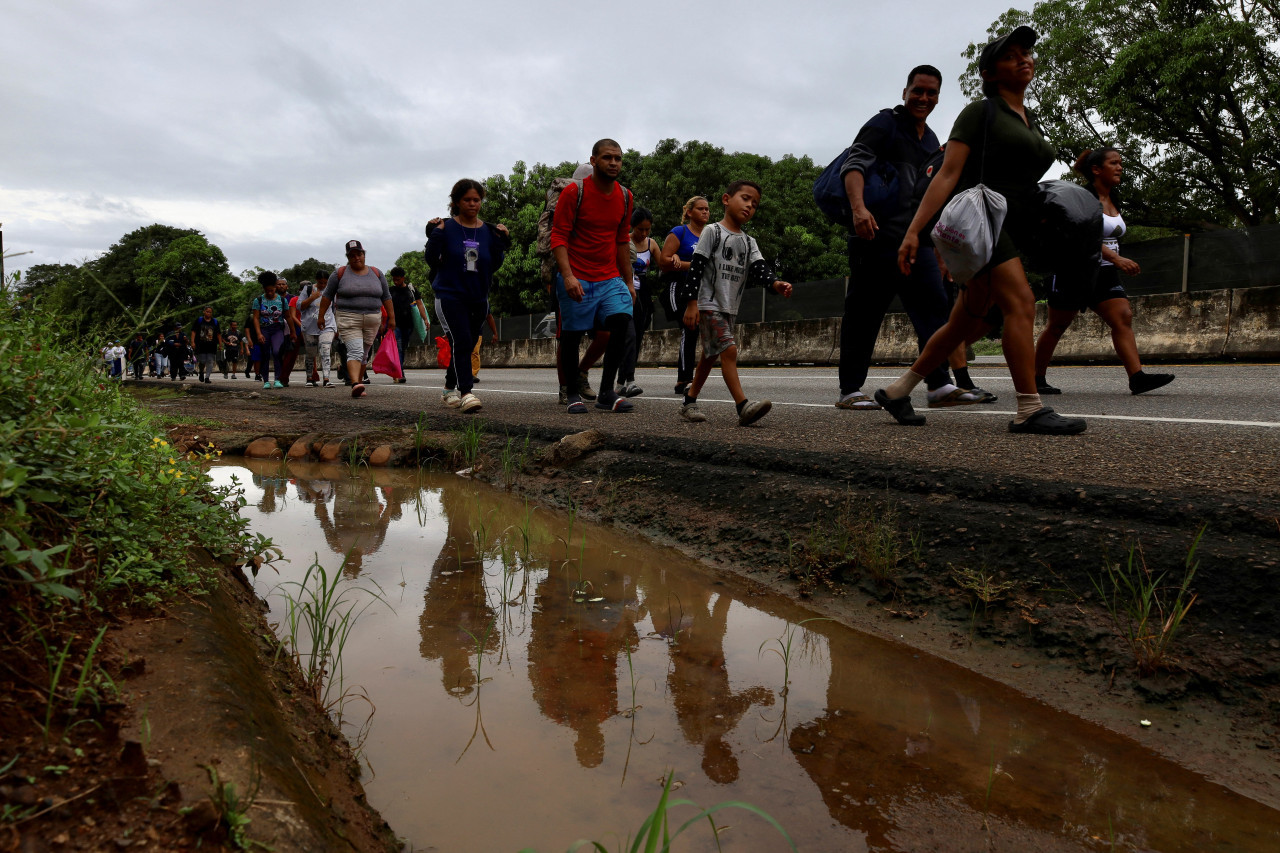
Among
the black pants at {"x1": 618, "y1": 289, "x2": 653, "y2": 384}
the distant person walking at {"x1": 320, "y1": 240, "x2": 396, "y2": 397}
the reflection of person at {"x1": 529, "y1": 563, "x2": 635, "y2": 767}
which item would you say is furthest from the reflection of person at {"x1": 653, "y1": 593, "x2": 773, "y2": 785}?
the distant person walking at {"x1": 320, "y1": 240, "x2": 396, "y2": 397}

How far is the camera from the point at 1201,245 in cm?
1155

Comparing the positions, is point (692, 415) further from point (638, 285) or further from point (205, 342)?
point (205, 342)

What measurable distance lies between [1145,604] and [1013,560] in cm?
46

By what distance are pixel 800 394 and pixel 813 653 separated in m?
5.76

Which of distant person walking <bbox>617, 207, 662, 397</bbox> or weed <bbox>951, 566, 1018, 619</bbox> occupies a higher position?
distant person walking <bbox>617, 207, 662, 397</bbox>

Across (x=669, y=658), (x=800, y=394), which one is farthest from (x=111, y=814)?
(x=800, y=394)

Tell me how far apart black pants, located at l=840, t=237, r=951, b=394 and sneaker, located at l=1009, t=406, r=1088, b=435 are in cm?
113

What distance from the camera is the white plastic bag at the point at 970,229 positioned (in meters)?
3.95

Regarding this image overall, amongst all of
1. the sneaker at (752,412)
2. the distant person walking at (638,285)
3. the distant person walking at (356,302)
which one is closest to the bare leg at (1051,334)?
the sneaker at (752,412)

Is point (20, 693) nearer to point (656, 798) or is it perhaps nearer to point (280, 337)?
point (656, 798)

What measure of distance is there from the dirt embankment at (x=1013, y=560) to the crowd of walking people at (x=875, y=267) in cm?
118

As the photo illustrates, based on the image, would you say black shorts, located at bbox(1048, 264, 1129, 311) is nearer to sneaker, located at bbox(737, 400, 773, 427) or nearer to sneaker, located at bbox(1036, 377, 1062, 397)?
sneaker, located at bbox(1036, 377, 1062, 397)

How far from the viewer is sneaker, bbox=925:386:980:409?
5133mm

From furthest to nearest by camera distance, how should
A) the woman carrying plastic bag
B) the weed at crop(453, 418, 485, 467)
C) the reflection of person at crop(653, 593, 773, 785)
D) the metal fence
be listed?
the metal fence
the weed at crop(453, 418, 485, 467)
the woman carrying plastic bag
the reflection of person at crop(653, 593, 773, 785)
